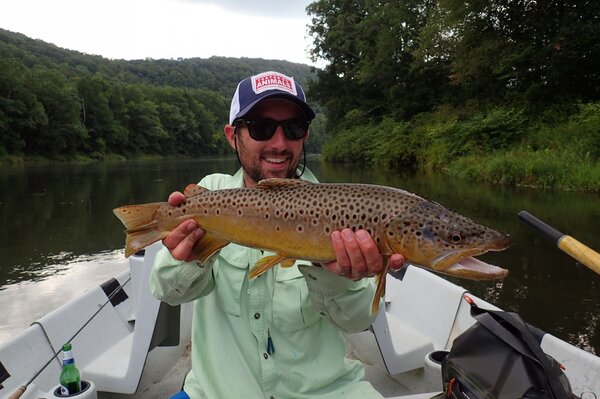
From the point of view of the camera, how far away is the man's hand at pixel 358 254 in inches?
92.8

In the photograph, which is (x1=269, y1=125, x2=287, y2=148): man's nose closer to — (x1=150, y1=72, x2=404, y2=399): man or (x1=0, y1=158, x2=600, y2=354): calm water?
(x1=150, y1=72, x2=404, y2=399): man

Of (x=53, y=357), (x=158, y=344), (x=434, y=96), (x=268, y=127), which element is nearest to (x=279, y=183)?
(x=268, y=127)

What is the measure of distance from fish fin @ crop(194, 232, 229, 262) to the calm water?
17.7ft

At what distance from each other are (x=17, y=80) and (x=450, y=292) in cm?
6103

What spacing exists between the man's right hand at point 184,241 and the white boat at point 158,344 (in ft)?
4.97

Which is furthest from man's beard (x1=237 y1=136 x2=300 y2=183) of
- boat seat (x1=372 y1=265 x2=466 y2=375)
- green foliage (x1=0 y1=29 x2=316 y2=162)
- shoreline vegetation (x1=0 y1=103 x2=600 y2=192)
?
green foliage (x1=0 y1=29 x2=316 y2=162)

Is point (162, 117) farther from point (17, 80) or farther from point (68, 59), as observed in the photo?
point (68, 59)

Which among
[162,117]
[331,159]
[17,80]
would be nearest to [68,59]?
[162,117]

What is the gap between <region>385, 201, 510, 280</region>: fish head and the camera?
2.37m

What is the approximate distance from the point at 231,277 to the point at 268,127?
101 centimetres

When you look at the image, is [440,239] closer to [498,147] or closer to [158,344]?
[158,344]

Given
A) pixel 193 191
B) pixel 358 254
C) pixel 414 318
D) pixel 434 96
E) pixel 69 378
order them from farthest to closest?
pixel 434 96, pixel 414 318, pixel 69 378, pixel 193 191, pixel 358 254

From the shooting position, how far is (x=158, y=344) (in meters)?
4.23

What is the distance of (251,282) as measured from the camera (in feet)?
9.38
